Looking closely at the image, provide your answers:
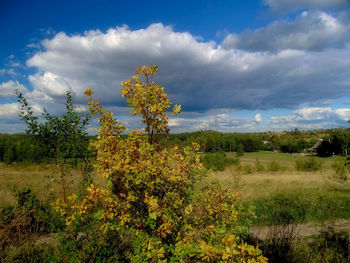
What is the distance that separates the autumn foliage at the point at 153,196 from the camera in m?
2.57

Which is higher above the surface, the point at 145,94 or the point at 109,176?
the point at 145,94

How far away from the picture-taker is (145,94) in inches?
118

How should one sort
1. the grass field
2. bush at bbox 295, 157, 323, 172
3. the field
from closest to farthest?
the field, the grass field, bush at bbox 295, 157, 323, 172

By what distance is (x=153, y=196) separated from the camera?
2729 millimetres

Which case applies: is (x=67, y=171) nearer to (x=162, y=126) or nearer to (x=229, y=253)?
(x=162, y=126)

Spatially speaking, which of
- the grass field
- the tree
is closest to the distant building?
the grass field

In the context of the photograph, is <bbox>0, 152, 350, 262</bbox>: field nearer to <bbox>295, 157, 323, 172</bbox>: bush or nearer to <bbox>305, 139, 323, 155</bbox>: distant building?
<bbox>295, 157, 323, 172</bbox>: bush

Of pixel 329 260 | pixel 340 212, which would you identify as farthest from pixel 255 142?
pixel 329 260

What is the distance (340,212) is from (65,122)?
1759 centimetres

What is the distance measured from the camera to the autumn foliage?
257 centimetres

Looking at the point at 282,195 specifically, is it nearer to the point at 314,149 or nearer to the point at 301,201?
the point at 301,201

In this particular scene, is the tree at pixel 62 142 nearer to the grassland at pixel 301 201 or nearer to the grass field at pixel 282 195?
the grass field at pixel 282 195

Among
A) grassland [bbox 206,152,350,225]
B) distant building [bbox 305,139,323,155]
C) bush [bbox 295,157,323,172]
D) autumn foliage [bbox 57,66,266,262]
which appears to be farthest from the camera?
distant building [bbox 305,139,323,155]

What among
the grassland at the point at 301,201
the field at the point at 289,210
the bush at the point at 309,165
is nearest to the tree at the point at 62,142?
the field at the point at 289,210
